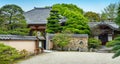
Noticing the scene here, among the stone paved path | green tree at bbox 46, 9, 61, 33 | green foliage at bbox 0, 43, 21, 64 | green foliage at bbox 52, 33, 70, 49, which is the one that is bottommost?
the stone paved path

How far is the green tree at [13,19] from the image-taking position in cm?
3183

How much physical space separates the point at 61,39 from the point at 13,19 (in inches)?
228

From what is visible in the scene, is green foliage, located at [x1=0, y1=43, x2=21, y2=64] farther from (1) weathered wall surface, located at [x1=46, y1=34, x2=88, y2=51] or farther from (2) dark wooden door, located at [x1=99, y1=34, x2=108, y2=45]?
(2) dark wooden door, located at [x1=99, y1=34, x2=108, y2=45]

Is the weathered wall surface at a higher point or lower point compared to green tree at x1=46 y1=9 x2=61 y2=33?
lower

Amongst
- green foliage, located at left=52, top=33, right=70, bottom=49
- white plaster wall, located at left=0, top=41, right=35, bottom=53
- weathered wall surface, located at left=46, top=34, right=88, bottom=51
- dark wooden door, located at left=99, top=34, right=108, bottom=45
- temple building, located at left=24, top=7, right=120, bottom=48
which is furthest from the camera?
dark wooden door, located at left=99, top=34, right=108, bottom=45

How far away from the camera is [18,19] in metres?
32.0

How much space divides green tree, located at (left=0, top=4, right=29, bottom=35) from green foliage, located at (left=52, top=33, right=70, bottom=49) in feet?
12.2

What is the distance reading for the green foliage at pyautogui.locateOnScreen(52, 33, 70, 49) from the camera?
109ft

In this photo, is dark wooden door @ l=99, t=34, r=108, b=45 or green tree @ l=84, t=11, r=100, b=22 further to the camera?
green tree @ l=84, t=11, r=100, b=22

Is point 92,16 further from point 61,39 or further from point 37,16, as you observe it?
point 61,39

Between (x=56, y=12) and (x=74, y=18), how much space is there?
8.56 feet


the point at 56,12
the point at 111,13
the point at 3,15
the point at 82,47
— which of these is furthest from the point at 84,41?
the point at 111,13

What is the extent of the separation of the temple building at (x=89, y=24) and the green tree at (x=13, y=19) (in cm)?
504

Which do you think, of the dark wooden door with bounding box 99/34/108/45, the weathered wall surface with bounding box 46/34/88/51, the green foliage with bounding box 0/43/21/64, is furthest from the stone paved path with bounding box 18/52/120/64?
the dark wooden door with bounding box 99/34/108/45
